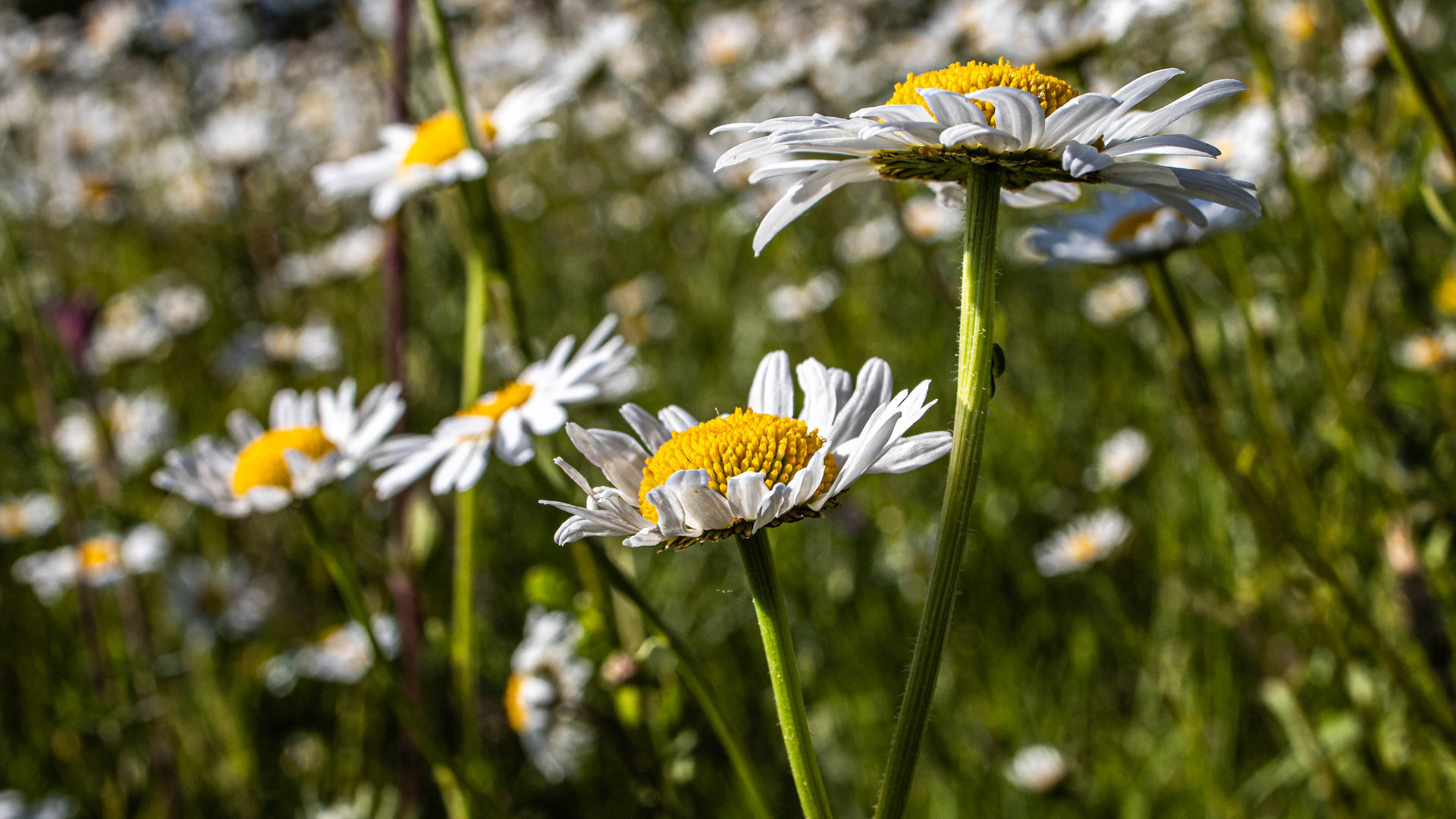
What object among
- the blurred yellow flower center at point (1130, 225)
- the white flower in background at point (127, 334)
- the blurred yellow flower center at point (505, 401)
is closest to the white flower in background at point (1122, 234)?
the blurred yellow flower center at point (1130, 225)

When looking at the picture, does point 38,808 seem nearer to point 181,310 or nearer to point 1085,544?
point 1085,544

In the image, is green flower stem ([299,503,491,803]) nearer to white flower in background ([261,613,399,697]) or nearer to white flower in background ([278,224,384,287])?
white flower in background ([261,613,399,697])

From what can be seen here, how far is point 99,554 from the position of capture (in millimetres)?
1949

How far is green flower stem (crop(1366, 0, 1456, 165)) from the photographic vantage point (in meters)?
0.79

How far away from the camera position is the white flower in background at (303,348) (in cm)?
255

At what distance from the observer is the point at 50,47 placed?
12.6ft

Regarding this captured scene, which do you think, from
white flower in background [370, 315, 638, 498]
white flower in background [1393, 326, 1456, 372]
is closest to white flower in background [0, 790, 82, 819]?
white flower in background [370, 315, 638, 498]

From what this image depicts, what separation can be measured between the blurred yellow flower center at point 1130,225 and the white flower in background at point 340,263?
2.15 m

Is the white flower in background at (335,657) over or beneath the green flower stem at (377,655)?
beneath

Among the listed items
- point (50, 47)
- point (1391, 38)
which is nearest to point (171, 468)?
point (1391, 38)

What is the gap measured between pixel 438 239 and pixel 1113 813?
6.55ft

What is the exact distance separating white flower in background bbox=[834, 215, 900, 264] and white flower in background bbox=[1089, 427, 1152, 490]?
41.3 inches

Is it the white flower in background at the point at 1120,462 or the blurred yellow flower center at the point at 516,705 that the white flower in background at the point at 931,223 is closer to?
the white flower in background at the point at 1120,462

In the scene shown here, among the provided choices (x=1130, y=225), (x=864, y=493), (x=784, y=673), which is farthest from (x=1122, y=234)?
(x=864, y=493)
